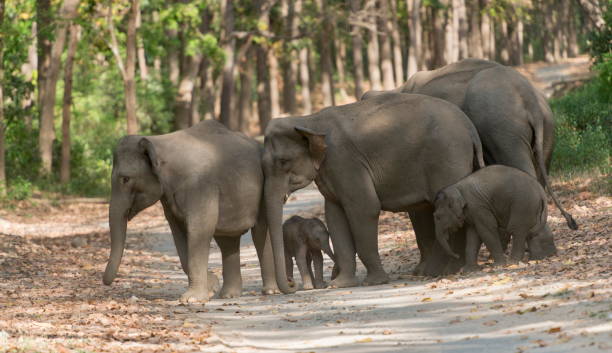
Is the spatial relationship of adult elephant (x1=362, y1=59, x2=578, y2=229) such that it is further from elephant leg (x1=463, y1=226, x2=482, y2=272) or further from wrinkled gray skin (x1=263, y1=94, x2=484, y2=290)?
elephant leg (x1=463, y1=226, x2=482, y2=272)

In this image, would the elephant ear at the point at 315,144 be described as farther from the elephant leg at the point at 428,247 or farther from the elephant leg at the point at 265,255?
the elephant leg at the point at 428,247

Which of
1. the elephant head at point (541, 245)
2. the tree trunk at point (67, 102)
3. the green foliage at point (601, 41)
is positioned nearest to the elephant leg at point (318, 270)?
the elephant head at point (541, 245)

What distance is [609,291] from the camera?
28.1 ft

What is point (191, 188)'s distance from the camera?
1135 cm

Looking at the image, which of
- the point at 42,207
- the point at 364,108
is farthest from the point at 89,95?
the point at 364,108

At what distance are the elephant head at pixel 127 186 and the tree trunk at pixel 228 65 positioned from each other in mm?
26334

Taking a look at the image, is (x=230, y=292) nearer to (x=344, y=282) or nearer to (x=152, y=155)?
(x=344, y=282)

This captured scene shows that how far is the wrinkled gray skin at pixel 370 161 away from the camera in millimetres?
12008

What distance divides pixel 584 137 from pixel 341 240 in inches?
422

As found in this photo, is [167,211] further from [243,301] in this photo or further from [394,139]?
[394,139]

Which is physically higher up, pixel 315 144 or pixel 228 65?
pixel 315 144

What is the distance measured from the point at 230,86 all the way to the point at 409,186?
98.7 ft

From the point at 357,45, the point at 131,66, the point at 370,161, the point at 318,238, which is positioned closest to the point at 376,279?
the point at 318,238

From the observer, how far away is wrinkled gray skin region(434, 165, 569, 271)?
11.6 metres
